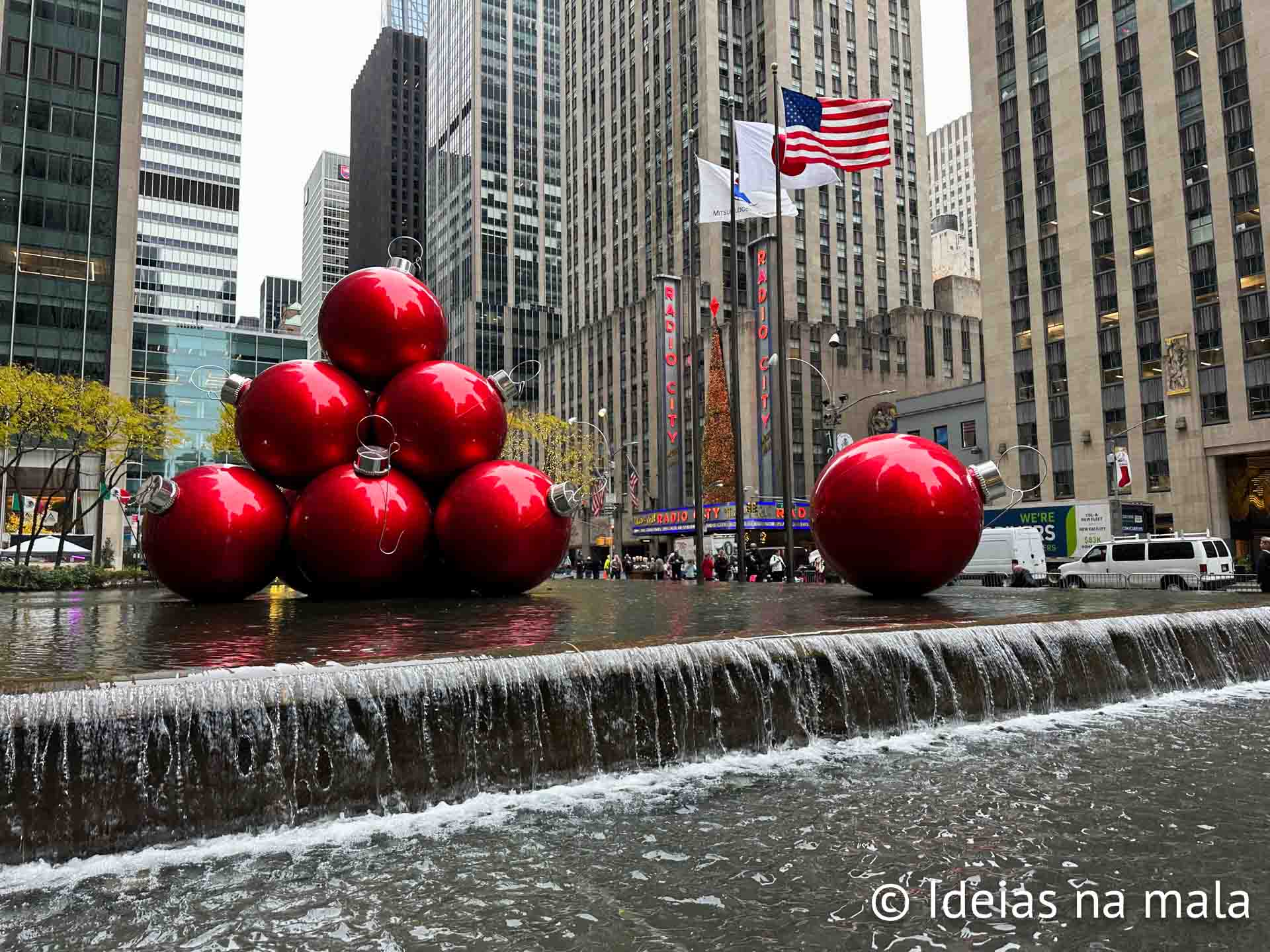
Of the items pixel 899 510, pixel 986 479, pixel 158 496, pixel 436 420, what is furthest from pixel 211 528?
pixel 986 479

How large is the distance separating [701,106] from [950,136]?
120 meters

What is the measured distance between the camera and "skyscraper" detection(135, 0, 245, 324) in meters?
116

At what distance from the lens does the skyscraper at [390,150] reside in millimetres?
174625

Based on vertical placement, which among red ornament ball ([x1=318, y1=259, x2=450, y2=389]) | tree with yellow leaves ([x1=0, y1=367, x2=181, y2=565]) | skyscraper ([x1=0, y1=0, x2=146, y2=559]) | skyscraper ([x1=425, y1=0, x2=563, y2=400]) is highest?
skyscraper ([x1=425, y1=0, x2=563, y2=400])

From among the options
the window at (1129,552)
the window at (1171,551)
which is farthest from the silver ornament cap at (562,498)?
the window at (1129,552)

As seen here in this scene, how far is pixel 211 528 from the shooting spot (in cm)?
942

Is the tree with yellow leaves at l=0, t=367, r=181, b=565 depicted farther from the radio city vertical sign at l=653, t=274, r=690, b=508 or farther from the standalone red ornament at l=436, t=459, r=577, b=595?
the standalone red ornament at l=436, t=459, r=577, b=595

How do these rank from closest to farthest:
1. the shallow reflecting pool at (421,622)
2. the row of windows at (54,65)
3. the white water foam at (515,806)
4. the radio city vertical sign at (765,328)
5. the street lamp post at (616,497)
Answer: the white water foam at (515,806) < the shallow reflecting pool at (421,622) < the radio city vertical sign at (765,328) < the row of windows at (54,65) < the street lamp post at (616,497)

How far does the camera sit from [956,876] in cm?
385

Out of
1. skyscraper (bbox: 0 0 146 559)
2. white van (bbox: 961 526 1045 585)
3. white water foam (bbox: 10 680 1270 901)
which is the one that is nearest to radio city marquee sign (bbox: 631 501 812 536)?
white van (bbox: 961 526 1045 585)

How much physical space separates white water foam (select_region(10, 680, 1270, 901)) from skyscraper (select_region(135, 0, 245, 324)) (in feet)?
410

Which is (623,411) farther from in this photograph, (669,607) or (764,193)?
(669,607)

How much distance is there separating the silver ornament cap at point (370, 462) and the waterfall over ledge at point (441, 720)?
4.58m

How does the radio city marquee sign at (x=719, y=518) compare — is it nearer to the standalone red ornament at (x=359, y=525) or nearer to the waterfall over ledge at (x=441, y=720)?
the standalone red ornament at (x=359, y=525)
